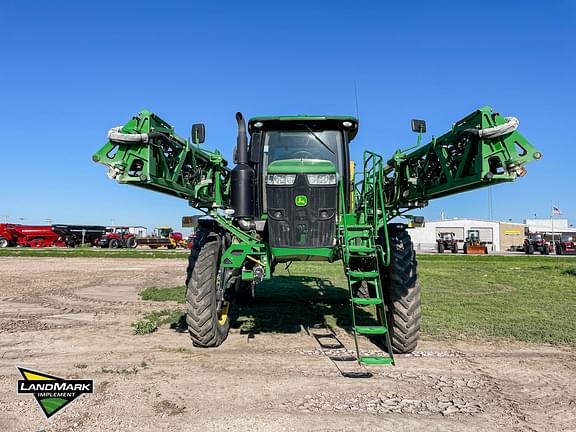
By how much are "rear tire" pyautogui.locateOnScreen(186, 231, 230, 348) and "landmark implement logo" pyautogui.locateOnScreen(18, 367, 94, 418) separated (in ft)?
4.93

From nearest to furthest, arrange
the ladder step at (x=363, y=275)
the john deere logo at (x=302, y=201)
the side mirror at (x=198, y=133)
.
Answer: the ladder step at (x=363, y=275) < the john deere logo at (x=302, y=201) < the side mirror at (x=198, y=133)

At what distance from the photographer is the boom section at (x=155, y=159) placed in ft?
15.1

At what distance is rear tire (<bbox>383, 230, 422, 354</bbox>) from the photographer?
5250mm

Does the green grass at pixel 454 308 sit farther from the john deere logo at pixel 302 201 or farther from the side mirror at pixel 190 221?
the john deere logo at pixel 302 201

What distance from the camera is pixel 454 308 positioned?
8445 mm

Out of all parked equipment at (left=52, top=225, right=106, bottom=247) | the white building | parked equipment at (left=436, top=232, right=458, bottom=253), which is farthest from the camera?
the white building

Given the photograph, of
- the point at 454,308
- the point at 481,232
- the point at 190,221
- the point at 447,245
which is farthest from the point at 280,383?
the point at 481,232

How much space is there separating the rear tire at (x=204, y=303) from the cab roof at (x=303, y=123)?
2028 mm

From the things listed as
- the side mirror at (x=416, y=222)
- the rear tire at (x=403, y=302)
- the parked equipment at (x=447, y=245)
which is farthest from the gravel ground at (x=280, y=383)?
the parked equipment at (x=447, y=245)

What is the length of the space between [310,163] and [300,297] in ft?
16.1

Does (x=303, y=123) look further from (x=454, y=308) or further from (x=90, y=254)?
(x=90, y=254)

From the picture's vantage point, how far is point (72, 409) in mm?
3588

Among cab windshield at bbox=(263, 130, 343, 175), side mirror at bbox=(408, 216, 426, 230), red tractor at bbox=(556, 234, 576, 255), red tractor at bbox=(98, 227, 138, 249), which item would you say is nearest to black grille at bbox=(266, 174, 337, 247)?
cab windshield at bbox=(263, 130, 343, 175)

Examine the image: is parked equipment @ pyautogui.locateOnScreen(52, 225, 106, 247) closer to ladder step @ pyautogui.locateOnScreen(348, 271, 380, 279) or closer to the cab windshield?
the cab windshield
